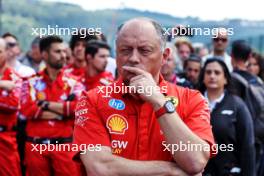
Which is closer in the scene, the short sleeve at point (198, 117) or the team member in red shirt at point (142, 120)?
the team member in red shirt at point (142, 120)

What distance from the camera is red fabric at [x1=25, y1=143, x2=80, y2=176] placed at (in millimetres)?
7199

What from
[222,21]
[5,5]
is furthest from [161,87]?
[5,5]

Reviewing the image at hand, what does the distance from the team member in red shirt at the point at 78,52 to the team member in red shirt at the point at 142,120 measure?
16.3 feet

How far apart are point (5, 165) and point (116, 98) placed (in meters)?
3.84

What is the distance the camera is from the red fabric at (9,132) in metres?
7.10

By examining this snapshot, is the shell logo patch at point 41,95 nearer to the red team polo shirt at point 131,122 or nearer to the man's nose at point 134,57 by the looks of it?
the red team polo shirt at point 131,122

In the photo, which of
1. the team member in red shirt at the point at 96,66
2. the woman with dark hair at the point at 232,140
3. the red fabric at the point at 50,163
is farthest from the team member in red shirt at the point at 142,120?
the team member in red shirt at the point at 96,66

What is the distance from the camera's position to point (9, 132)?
7.32 metres

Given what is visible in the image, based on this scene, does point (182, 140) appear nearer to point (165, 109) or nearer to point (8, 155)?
point (165, 109)

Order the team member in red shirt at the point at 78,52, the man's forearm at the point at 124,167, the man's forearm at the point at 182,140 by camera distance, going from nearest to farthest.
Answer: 1. the man's forearm at the point at 182,140
2. the man's forearm at the point at 124,167
3. the team member in red shirt at the point at 78,52

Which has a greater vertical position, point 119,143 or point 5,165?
point 119,143

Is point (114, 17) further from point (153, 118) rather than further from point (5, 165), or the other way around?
point (153, 118)

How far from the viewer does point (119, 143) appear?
3.68m

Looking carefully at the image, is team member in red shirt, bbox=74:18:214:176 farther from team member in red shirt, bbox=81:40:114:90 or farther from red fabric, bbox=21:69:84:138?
team member in red shirt, bbox=81:40:114:90
